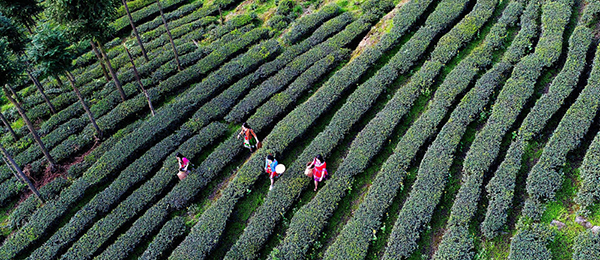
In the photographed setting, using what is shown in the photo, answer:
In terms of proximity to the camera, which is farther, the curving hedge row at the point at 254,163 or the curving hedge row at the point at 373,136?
the curving hedge row at the point at 254,163

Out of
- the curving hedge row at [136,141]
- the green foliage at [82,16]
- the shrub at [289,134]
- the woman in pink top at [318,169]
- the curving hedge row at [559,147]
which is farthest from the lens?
the green foliage at [82,16]

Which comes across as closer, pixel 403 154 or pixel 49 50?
pixel 403 154

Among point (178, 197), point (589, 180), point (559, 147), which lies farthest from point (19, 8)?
point (589, 180)

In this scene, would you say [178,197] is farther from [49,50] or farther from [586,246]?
[586,246]

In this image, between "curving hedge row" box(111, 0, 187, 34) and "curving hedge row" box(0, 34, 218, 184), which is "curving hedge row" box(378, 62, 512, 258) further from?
"curving hedge row" box(111, 0, 187, 34)

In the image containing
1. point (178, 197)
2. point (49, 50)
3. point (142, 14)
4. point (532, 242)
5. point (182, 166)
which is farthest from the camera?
point (142, 14)

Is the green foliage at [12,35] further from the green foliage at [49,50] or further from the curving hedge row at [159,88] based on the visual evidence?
the curving hedge row at [159,88]

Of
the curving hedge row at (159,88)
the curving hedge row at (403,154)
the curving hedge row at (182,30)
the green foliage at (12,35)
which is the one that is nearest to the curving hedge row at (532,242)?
the curving hedge row at (403,154)
